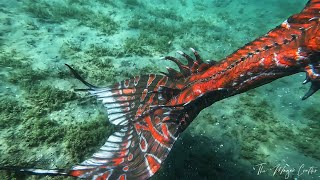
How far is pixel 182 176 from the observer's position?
3.72 metres

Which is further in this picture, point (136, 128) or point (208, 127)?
→ point (208, 127)

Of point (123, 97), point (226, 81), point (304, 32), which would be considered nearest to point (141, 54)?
point (123, 97)

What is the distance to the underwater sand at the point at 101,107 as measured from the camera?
12.6 feet

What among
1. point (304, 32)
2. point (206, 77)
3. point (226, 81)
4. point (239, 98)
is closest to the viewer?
point (304, 32)

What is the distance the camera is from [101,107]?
475 centimetres

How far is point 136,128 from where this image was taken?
3.14 metres

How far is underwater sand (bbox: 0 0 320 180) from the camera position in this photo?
12.6ft

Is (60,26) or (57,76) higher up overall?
(60,26)

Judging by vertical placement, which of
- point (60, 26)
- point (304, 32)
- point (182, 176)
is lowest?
point (182, 176)

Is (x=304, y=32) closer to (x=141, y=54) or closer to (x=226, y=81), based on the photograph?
(x=226, y=81)

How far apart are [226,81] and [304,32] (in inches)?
34.5

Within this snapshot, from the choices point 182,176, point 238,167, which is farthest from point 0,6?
point 238,167

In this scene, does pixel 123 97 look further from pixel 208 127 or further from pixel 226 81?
pixel 208 127

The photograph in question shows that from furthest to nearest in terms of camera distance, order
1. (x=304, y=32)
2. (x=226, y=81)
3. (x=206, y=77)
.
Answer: (x=206, y=77)
(x=226, y=81)
(x=304, y=32)
